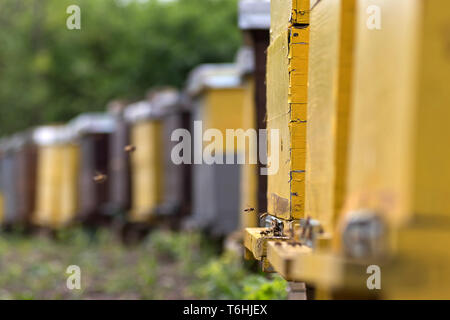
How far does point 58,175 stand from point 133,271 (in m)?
8.78

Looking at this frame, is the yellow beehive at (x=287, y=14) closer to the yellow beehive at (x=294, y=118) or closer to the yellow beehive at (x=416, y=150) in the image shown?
the yellow beehive at (x=294, y=118)

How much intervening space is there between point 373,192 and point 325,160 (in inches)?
24.9

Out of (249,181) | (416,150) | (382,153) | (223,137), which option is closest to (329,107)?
(382,153)

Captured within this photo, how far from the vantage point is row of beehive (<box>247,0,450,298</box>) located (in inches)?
80.4

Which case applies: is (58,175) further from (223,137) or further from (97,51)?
(97,51)

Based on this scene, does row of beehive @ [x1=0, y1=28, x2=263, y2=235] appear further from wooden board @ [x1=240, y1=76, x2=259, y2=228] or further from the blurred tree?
the blurred tree

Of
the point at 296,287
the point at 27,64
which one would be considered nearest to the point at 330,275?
the point at 296,287

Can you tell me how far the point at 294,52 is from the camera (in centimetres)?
358

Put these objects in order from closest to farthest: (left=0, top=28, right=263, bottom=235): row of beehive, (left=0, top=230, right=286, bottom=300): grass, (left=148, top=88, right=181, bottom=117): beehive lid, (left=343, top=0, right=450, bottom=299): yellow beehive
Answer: (left=343, top=0, right=450, bottom=299): yellow beehive, (left=0, top=230, right=286, bottom=300): grass, (left=0, top=28, right=263, bottom=235): row of beehive, (left=148, top=88, right=181, bottom=117): beehive lid

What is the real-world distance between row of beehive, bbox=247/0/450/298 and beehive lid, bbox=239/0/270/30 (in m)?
4.23

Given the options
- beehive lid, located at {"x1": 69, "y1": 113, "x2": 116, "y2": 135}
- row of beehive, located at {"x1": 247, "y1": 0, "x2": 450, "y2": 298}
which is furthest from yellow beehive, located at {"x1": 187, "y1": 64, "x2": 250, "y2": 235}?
row of beehive, located at {"x1": 247, "y1": 0, "x2": 450, "y2": 298}

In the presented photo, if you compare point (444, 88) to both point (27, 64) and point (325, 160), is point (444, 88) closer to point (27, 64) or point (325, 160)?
point (325, 160)

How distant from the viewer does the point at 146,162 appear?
1453 cm

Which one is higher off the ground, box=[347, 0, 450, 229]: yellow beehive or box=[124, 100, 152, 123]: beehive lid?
box=[347, 0, 450, 229]: yellow beehive
